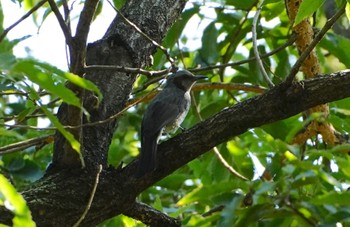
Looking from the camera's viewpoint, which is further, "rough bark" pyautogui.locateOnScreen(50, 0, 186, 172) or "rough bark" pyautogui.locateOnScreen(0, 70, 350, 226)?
"rough bark" pyautogui.locateOnScreen(50, 0, 186, 172)

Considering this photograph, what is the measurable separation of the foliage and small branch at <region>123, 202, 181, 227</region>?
0.07 m

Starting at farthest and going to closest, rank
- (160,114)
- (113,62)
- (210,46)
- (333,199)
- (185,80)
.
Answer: (185,80) < (210,46) < (160,114) < (113,62) < (333,199)

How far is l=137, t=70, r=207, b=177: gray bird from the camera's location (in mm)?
5530

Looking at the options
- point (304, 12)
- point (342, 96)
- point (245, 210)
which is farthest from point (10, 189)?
point (342, 96)

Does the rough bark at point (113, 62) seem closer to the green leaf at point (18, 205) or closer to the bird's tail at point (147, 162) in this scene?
the bird's tail at point (147, 162)

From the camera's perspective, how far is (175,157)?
399 cm

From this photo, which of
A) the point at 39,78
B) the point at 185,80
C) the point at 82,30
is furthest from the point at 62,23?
the point at 185,80

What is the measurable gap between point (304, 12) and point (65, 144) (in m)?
1.33

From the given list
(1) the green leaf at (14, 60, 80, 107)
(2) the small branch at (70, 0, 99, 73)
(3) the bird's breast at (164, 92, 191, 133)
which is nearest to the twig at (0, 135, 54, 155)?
(2) the small branch at (70, 0, 99, 73)

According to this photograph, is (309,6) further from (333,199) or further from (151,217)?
(151,217)

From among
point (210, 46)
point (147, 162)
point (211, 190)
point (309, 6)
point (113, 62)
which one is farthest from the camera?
point (210, 46)

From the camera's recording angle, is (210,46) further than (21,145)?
Yes

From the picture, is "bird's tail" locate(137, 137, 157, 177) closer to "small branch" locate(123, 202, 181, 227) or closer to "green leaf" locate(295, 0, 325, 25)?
"small branch" locate(123, 202, 181, 227)

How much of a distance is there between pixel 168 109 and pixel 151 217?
1.97 metres
